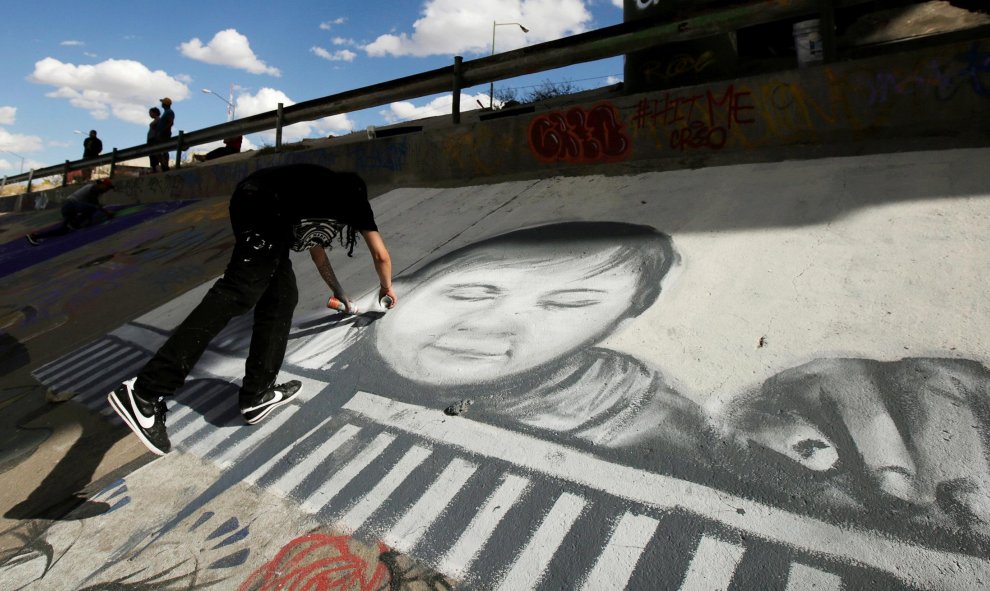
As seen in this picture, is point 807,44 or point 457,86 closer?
point 807,44

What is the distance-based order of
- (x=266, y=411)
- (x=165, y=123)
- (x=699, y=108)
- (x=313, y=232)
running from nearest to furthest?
(x=266, y=411)
(x=313, y=232)
(x=699, y=108)
(x=165, y=123)

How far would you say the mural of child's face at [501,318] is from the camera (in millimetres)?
2523

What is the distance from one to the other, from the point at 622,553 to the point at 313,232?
2.10 m

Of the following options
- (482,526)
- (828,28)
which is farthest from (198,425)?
(828,28)

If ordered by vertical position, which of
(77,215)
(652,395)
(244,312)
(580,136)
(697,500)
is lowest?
(697,500)

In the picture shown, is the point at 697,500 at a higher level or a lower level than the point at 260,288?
lower

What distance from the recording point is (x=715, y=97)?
391cm

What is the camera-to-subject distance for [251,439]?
2406mm

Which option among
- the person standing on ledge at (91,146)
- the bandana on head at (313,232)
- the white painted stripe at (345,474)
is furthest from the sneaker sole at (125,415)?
the person standing on ledge at (91,146)

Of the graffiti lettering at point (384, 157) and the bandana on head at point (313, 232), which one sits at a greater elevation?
the graffiti lettering at point (384, 157)

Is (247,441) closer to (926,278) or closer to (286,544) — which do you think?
(286,544)

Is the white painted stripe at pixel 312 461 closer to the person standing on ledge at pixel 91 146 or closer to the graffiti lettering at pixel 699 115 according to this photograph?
the graffiti lettering at pixel 699 115

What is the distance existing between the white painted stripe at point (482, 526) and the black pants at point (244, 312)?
133 cm

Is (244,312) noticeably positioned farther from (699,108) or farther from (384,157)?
(384,157)
